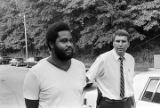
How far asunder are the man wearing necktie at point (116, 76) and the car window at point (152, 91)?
0.21 metres

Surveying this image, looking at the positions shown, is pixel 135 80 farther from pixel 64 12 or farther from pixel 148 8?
pixel 64 12

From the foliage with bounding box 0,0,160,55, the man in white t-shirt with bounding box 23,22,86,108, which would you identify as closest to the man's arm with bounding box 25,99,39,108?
the man in white t-shirt with bounding box 23,22,86,108

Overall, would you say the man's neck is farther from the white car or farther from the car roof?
the car roof

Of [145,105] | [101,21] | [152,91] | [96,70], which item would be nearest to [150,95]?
[152,91]

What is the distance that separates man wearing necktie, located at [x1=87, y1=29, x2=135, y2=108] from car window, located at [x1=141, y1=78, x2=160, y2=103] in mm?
209

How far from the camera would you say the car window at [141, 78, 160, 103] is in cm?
402

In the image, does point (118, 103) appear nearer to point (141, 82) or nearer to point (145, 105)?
point (145, 105)

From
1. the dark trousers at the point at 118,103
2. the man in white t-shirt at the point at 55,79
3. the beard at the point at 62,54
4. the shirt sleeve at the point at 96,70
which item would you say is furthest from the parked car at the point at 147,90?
the beard at the point at 62,54

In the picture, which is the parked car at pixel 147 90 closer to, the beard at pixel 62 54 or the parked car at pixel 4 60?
the beard at pixel 62 54

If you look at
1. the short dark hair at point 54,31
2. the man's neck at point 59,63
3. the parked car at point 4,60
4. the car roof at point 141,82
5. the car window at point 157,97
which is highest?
the short dark hair at point 54,31

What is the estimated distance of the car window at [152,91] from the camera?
158 inches

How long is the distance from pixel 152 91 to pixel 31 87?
2139 mm

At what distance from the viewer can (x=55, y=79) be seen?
241 centimetres

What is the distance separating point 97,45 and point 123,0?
173 inches
